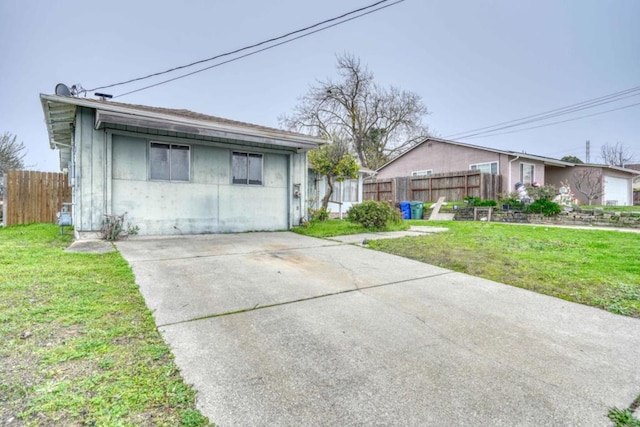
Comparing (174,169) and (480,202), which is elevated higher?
(174,169)

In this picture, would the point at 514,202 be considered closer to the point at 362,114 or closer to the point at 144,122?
the point at 144,122

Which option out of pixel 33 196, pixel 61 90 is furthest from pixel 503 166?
pixel 33 196

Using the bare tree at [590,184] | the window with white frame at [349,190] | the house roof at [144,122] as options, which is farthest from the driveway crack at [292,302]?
the bare tree at [590,184]

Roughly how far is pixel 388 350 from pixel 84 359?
1.96 meters

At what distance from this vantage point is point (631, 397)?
164cm

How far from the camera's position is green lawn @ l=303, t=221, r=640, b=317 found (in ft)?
11.2

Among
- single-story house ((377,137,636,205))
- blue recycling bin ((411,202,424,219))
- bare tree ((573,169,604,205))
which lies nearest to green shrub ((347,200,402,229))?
blue recycling bin ((411,202,424,219))

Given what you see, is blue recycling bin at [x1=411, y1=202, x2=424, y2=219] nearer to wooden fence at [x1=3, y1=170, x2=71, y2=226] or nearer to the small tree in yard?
the small tree in yard

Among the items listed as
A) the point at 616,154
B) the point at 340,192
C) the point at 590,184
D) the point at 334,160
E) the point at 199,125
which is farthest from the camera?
the point at 616,154

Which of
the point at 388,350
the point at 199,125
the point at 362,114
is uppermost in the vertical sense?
the point at 362,114

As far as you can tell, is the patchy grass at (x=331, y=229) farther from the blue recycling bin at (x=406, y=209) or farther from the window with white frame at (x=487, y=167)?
the window with white frame at (x=487, y=167)

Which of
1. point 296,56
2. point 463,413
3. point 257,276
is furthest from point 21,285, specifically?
point 296,56

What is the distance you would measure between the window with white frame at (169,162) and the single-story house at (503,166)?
51.5ft

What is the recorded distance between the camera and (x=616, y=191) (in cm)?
2106
